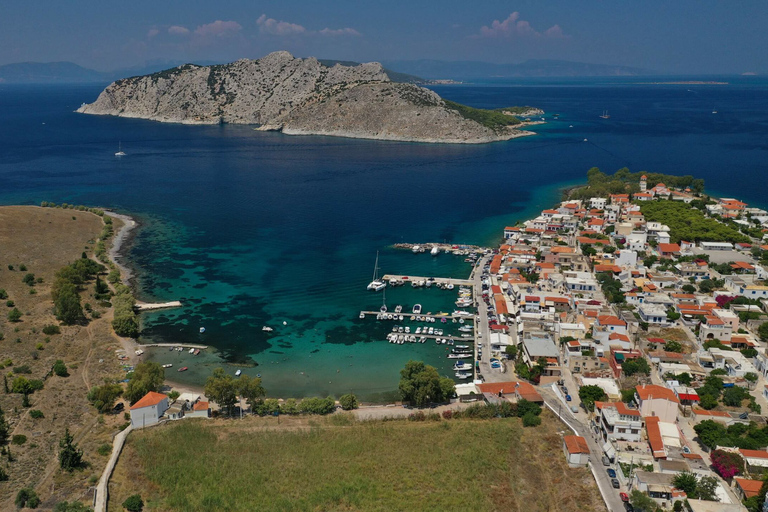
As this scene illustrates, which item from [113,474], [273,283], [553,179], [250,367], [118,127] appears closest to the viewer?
[113,474]

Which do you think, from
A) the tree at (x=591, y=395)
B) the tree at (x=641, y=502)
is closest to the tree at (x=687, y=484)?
the tree at (x=641, y=502)

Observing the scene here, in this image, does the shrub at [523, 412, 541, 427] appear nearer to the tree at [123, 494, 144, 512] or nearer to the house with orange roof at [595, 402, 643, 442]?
the house with orange roof at [595, 402, 643, 442]

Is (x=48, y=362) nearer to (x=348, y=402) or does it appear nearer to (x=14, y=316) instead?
(x=14, y=316)

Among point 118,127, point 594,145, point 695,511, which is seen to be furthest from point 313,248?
point 118,127

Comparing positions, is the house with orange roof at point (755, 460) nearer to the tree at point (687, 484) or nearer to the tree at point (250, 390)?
the tree at point (687, 484)

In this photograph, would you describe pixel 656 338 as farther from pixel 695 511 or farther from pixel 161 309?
pixel 161 309

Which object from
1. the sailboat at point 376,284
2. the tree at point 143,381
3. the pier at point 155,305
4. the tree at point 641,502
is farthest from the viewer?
the sailboat at point 376,284
